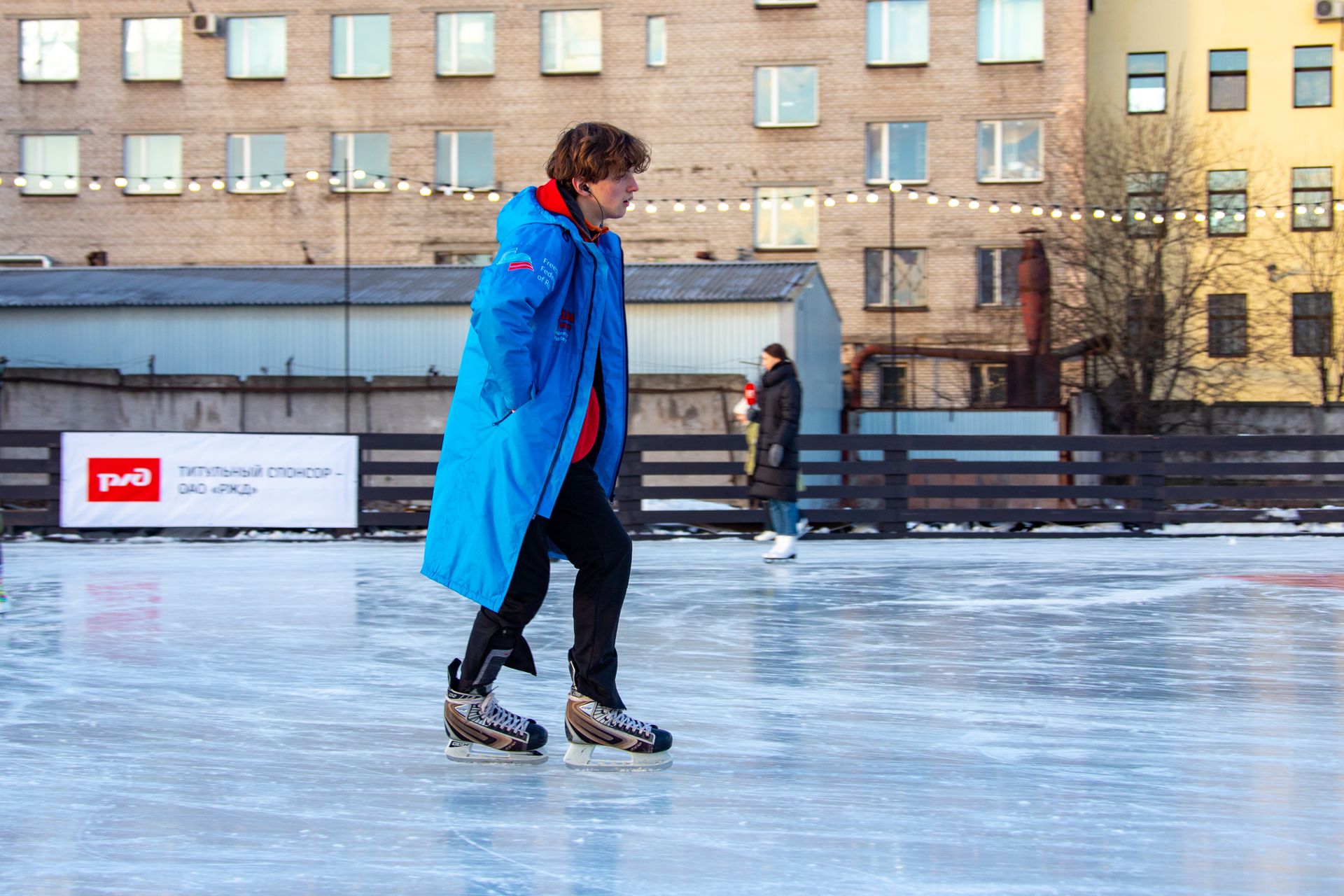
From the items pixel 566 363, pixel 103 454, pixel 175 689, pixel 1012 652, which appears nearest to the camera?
pixel 566 363

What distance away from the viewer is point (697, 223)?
30625 mm

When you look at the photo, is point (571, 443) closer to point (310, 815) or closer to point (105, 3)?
point (310, 815)

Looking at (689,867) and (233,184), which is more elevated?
(233,184)

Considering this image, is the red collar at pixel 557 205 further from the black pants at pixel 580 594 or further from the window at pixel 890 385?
the window at pixel 890 385

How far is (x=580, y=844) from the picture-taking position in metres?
3.20

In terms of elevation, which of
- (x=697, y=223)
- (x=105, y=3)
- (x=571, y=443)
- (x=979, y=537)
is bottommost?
(x=979, y=537)

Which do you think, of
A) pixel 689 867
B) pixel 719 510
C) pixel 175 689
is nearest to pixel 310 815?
pixel 689 867

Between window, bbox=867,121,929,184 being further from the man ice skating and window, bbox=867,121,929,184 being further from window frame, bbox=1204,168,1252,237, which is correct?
the man ice skating

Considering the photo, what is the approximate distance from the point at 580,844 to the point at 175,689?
8.83 feet

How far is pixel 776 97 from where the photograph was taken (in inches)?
1203

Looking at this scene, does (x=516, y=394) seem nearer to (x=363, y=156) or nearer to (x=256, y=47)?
(x=363, y=156)

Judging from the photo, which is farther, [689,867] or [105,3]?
[105,3]

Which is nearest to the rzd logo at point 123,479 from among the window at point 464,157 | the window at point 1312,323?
the window at point 464,157

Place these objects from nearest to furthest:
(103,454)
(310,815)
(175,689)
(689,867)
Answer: (689,867) < (310,815) < (175,689) < (103,454)
